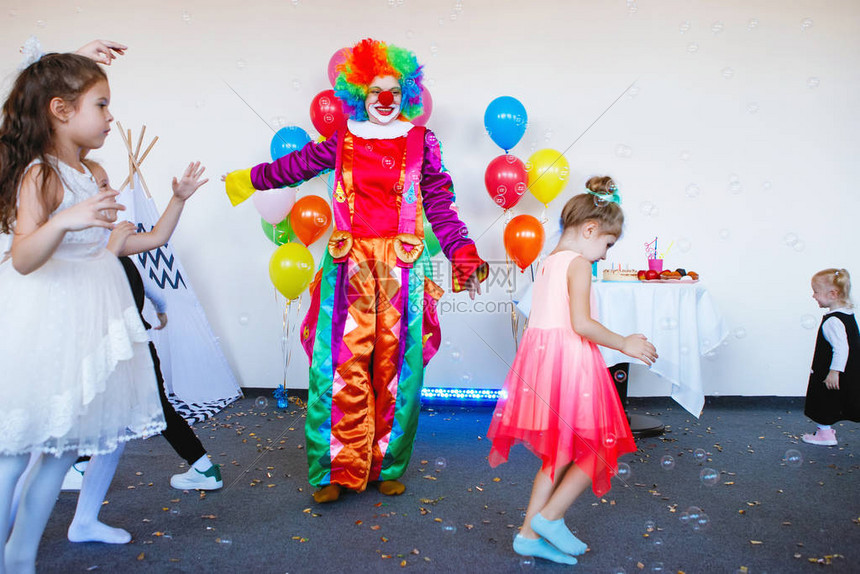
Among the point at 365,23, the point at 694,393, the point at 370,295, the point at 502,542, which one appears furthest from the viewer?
the point at 365,23

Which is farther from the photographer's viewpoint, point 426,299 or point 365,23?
point 365,23

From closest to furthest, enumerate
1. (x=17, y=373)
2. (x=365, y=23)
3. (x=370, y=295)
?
(x=17, y=373) → (x=370, y=295) → (x=365, y=23)

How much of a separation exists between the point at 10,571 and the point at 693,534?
171 cm

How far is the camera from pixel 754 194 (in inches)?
133

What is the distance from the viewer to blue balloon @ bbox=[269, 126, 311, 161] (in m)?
2.96

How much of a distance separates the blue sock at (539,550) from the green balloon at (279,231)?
82.7 inches

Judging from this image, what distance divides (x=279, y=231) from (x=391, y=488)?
5.29 feet

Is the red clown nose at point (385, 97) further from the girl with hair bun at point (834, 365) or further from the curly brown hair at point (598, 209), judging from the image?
the girl with hair bun at point (834, 365)

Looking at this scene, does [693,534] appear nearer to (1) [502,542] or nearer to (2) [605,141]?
(1) [502,542]

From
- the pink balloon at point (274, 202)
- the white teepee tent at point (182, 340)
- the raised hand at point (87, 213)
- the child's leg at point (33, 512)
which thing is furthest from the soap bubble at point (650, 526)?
the white teepee tent at point (182, 340)

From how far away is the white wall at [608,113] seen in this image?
131 inches

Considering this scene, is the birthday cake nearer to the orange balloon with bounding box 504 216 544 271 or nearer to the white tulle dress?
the orange balloon with bounding box 504 216 544 271

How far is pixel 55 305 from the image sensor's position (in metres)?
1.23

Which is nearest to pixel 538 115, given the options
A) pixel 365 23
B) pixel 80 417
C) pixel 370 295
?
pixel 365 23
